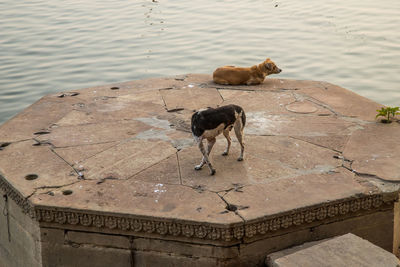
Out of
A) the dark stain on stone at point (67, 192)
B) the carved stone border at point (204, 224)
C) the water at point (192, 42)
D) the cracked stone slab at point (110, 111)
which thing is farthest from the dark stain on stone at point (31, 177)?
the water at point (192, 42)

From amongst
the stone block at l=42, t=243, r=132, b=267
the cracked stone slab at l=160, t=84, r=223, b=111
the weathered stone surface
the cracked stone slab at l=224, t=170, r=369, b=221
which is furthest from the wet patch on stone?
the weathered stone surface

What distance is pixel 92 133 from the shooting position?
5.44 metres

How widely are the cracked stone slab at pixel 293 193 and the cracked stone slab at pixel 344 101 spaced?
5.36 feet

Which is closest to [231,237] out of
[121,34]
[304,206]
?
[304,206]

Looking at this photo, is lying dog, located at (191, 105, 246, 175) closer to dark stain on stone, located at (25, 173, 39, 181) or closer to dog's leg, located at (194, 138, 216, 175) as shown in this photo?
dog's leg, located at (194, 138, 216, 175)

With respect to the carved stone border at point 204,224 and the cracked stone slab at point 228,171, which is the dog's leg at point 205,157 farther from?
the carved stone border at point 204,224

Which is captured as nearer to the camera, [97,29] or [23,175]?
[23,175]

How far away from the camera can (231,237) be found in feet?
12.3

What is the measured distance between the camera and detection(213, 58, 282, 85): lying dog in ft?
22.5

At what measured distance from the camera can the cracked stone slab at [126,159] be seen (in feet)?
14.9

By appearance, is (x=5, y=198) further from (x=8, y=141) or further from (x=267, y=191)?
(x=267, y=191)

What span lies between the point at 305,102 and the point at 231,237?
9.60ft

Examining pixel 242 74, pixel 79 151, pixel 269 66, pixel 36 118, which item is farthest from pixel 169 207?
pixel 269 66

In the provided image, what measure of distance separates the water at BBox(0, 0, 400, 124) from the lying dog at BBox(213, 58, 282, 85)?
9.64 ft
